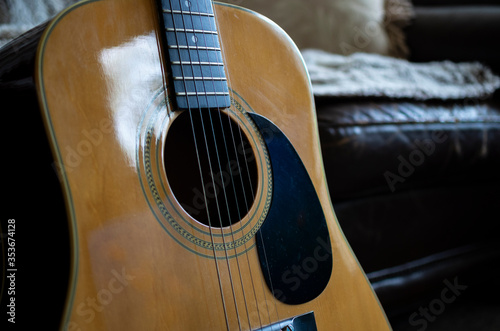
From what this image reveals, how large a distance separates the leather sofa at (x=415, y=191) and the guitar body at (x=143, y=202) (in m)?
0.35

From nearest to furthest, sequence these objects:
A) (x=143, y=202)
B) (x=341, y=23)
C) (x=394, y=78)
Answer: (x=143, y=202) < (x=394, y=78) < (x=341, y=23)

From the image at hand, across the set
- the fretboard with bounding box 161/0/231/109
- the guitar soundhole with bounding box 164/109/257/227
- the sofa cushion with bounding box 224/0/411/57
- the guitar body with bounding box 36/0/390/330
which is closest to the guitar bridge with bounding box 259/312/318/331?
the guitar body with bounding box 36/0/390/330

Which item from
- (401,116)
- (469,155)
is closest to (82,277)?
(401,116)

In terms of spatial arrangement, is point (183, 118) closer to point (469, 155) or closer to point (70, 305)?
point (70, 305)

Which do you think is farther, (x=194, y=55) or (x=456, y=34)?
(x=456, y=34)

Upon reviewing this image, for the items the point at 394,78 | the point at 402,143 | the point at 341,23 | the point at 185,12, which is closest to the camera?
the point at 185,12

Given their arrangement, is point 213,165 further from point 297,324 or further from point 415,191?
point 415,191

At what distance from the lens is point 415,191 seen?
3.65 feet

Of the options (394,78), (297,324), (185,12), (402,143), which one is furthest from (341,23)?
(297,324)

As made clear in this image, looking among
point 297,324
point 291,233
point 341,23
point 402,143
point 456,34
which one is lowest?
point 297,324

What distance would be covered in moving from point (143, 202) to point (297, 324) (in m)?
0.25

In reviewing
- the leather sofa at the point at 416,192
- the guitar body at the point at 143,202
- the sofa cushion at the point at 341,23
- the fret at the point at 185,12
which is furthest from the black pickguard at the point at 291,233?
the sofa cushion at the point at 341,23

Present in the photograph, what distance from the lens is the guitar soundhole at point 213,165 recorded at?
618 millimetres

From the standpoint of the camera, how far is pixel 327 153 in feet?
3.06
